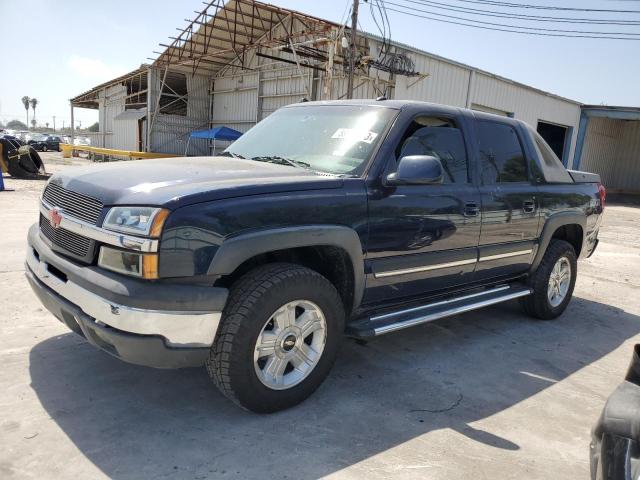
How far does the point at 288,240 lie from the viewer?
2.92 meters

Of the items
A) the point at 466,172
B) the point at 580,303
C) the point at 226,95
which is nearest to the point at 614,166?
the point at 226,95

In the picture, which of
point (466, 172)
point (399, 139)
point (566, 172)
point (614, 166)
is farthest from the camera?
point (614, 166)

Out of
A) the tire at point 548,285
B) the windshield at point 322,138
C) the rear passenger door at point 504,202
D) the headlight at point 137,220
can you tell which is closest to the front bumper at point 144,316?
the headlight at point 137,220

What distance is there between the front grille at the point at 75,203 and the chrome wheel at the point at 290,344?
1103 millimetres

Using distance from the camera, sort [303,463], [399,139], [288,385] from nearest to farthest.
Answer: [303,463], [288,385], [399,139]

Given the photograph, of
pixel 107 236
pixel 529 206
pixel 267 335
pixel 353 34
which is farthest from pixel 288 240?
pixel 353 34

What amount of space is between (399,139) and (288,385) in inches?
70.6

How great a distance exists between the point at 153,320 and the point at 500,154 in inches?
129

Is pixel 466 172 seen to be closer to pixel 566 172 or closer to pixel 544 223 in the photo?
pixel 544 223

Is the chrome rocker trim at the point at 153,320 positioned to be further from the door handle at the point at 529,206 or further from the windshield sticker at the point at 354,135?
the door handle at the point at 529,206

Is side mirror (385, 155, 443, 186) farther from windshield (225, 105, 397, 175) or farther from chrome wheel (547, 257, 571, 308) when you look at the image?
chrome wheel (547, 257, 571, 308)

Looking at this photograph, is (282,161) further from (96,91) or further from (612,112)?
(96,91)

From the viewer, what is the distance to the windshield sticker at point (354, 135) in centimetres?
357

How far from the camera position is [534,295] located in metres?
5.11
